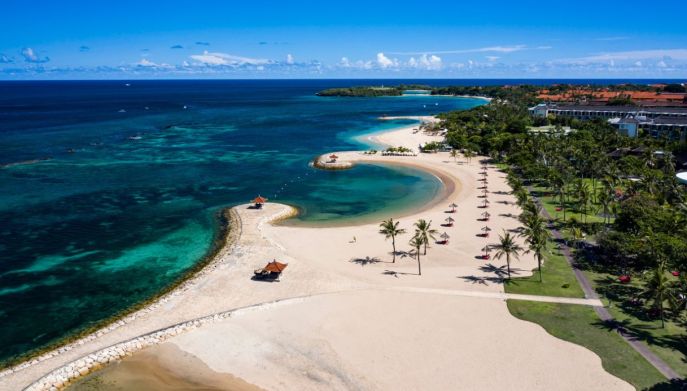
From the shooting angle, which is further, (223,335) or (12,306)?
(12,306)

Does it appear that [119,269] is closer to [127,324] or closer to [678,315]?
[127,324]

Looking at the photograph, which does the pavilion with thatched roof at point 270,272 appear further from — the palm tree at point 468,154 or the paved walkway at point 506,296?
the palm tree at point 468,154

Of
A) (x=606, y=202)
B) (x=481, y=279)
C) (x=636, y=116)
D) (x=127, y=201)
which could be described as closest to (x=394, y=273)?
(x=481, y=279)

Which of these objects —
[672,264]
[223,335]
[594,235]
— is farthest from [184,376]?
[594,235]

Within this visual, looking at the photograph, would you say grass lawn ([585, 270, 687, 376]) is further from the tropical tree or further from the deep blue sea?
the deep blue sea

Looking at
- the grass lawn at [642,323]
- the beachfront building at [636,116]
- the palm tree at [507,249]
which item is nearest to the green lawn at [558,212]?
the palm tree at [507,249]

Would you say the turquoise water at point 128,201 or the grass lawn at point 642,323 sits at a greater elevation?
the turquoise water at point 128,201
